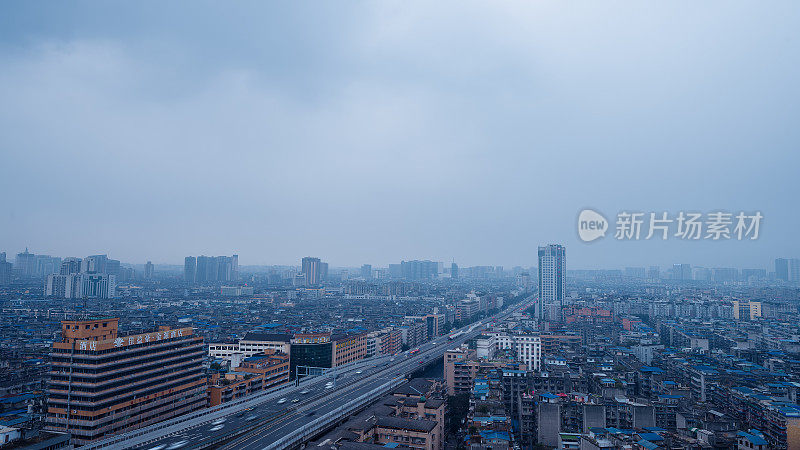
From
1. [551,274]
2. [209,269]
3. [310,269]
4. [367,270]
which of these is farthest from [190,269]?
[551,274]

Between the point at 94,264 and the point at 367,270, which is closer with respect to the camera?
the point at 94,264

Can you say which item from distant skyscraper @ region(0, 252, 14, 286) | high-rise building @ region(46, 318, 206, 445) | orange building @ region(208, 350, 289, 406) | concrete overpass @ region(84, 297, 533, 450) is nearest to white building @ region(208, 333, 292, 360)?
orange building @ region(208, 350, 289, 406)

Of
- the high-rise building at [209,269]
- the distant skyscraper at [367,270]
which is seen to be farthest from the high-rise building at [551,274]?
the distant skyscraper at [367,270]

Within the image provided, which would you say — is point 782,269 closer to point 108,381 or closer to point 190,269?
point 108,381

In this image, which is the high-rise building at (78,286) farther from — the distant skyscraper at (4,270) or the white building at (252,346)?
the white building at (252,346)

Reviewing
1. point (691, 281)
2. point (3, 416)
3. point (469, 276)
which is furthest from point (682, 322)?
point (469, 276)

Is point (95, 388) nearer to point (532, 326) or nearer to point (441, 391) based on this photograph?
point (441, 391)

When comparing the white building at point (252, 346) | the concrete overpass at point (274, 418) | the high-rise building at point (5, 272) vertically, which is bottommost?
the concrete overpass at point (274, 418)
